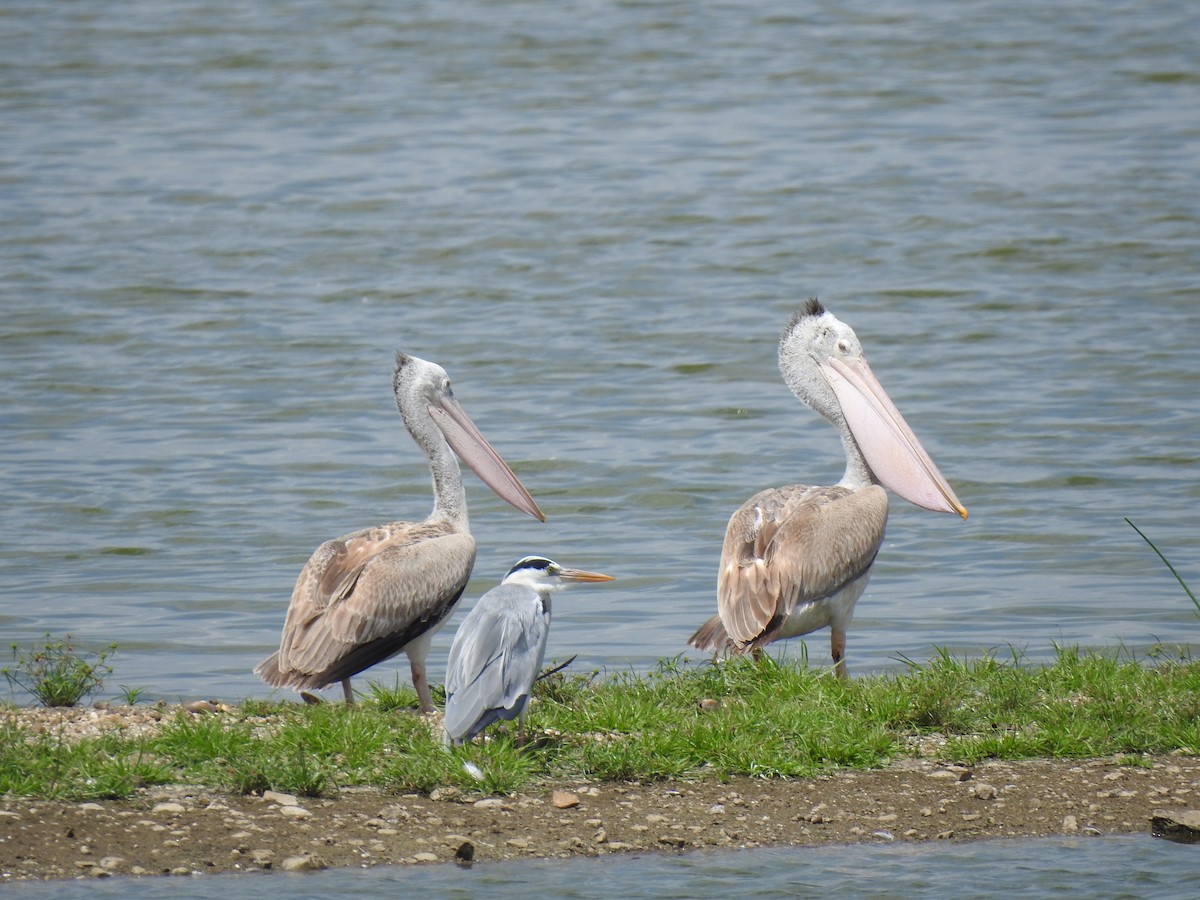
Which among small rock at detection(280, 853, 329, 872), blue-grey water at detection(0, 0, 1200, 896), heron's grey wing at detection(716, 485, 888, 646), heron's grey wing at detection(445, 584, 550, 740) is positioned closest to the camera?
small rock at detection(280, 853, 329, 872)

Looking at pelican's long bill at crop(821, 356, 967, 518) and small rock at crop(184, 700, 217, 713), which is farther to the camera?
pelican's long bill at crop(821, 356, 967, 518)

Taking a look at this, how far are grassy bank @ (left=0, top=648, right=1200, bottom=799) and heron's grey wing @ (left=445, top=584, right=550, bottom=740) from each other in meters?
0.12

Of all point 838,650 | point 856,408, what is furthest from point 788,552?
point 856,408

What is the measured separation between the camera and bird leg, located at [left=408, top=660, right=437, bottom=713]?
6.76 m

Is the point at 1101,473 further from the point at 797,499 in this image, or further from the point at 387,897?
the point at 387,897

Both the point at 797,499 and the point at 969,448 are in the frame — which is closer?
the point at 797,499

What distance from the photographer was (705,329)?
668 inches

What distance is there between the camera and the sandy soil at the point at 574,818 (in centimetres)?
507

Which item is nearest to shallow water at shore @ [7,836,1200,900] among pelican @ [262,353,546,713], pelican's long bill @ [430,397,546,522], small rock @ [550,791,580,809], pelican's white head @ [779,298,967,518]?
small rock @ [550,791,580,809]

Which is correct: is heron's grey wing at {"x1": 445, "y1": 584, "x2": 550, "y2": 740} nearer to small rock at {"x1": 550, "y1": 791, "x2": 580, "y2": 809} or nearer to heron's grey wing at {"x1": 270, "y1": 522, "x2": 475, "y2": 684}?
small rock at {"x1": 550, "y1": 791, "x2": 580, "y2": 809}

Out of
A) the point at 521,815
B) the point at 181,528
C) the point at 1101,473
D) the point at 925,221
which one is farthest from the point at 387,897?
the point at 925,221

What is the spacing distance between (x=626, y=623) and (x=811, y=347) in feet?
5.19

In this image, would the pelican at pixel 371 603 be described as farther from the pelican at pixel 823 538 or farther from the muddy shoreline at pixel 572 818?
the muddy shoreline at pixel 572 818

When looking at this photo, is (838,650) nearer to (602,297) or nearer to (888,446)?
(888,446)
